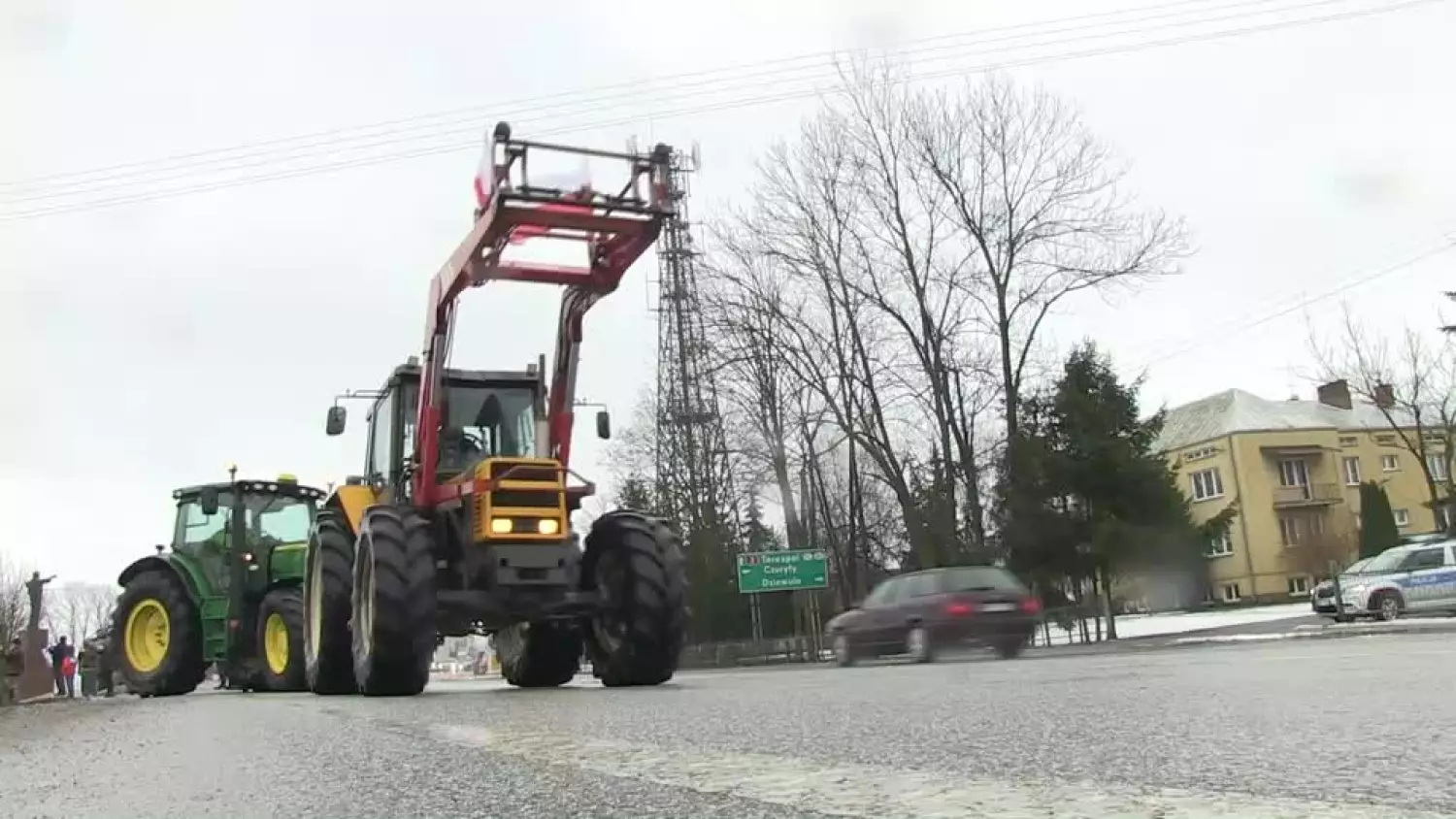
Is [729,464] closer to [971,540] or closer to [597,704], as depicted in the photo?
[971,540]

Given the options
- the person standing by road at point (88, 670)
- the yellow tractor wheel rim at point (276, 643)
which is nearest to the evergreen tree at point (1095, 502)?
the yellow tractor wheel rim at point (276, 643)

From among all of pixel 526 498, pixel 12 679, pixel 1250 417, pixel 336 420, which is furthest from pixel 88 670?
pixel 1250 417

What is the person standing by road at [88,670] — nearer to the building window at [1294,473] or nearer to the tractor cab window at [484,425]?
the tractor cab window at [484,425]

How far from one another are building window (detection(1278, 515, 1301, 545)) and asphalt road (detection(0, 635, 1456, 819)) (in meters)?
50.3

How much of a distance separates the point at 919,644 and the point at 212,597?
10.2 meters

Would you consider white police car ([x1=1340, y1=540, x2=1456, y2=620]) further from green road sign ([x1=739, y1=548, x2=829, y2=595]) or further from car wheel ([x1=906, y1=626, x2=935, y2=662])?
green road sign ([x1=739, y1=548, x2=829, y2=595])

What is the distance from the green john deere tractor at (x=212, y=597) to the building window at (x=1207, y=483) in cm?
4798

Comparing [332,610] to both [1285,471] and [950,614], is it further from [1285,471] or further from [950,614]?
[1285,471]

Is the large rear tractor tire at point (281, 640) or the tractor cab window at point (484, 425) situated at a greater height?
the tractor cab window at point (484, 425)

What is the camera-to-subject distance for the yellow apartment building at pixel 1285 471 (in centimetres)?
4944

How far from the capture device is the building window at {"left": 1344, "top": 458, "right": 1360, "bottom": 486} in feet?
189

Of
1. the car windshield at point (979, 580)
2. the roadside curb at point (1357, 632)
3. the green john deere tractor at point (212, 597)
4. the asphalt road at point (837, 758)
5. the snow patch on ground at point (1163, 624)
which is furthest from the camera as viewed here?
the snow patch on ground at point (1163, 624)

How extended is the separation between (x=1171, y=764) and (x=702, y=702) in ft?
12.1

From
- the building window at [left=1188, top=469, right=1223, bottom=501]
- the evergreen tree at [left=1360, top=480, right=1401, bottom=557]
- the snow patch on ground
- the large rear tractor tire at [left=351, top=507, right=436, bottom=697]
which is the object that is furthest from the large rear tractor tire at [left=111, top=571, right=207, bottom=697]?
the building window at [left=1188, top=469, right=1223, bottom=501]
